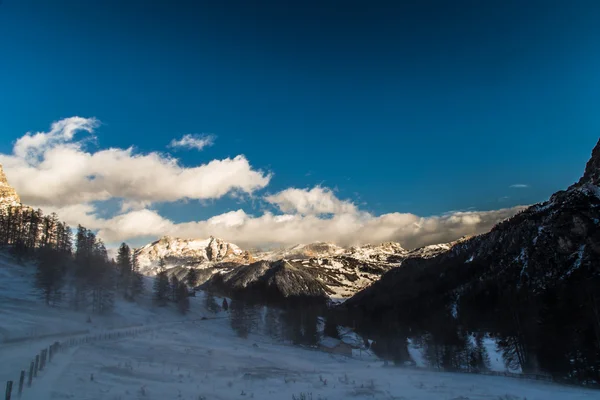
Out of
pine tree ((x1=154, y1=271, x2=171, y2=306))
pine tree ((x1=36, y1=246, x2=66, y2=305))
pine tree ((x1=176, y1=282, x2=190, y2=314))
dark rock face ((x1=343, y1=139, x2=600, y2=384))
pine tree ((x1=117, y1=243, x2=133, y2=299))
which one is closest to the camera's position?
pine tree ((x1=36, y1=246, x2=66, y2=305))

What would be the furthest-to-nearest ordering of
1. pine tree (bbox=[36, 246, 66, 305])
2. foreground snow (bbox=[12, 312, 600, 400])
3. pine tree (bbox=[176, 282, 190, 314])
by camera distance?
pine tree (bbox=[176, 282, 190, 314]) < pine tree (bbox=[36, 246, 66, 305]) < foreground snow (bbox=[12, 312, 600, 400])

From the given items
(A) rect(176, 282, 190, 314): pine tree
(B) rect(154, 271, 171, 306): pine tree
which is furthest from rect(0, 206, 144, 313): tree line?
(A) rect(176, 282, 190, 314): pine tree

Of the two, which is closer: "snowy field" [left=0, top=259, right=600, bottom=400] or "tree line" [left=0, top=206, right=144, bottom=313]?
"snowy field" [left=0, top=259, right=600, bottom=400]

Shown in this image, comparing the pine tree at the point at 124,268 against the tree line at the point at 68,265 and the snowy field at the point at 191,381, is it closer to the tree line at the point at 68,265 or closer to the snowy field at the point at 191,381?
the tree line at the point at 68,265

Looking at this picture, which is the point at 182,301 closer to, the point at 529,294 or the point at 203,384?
the point at 203,384

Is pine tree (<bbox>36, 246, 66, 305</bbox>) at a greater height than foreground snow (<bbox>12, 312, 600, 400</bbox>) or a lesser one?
greater

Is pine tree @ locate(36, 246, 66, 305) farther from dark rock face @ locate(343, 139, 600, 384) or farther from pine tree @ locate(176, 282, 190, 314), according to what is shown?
dark rock face @ locate(343, 139, 600, 384)

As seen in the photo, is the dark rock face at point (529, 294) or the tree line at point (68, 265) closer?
the tree line at point (68, 265)

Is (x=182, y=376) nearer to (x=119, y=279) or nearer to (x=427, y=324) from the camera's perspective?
(x=119, y=279)

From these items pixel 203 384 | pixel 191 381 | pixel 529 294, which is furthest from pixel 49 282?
pixel 529 294

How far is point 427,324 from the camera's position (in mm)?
152125

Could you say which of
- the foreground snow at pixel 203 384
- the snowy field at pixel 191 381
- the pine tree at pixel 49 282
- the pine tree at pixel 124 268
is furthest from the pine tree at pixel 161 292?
the foreground snow at pixel 203 384

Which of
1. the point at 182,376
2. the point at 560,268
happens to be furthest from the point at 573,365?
the point at 560,268

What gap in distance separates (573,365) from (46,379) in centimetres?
7419
